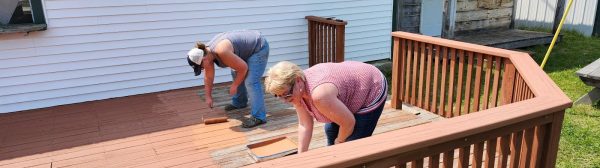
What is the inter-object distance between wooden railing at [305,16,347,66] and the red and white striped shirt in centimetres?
307

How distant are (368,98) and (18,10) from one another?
151 inches

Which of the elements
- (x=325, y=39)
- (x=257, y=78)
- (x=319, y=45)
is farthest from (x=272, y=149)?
(x=319, y=45)

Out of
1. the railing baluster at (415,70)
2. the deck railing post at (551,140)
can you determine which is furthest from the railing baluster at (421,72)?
the deck railing post at (551,140)

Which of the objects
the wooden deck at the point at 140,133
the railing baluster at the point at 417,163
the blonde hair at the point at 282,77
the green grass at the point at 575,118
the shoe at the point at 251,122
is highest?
the blonde hair at the point at 282,77

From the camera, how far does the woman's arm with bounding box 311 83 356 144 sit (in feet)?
7.26

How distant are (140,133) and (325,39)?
2688mm

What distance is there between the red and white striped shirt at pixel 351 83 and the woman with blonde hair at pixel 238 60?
1.46m

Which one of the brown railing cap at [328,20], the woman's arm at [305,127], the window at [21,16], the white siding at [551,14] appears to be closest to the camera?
the woman's arm at [305,127]

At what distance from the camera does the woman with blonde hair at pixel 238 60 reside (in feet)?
12.4

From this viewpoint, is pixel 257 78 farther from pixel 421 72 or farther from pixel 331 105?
pixel 331 105

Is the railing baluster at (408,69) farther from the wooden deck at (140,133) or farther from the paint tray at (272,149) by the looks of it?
the paint tray at (272,149)

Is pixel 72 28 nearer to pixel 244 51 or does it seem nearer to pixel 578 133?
pixel 244 51

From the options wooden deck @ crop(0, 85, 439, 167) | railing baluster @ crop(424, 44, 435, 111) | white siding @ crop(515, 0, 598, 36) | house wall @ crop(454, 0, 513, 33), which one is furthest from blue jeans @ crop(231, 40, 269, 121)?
white siding @ crop(515, 0, 598, 36)

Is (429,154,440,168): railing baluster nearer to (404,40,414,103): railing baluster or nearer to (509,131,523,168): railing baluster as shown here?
(509,131,523,168): railing baluster
